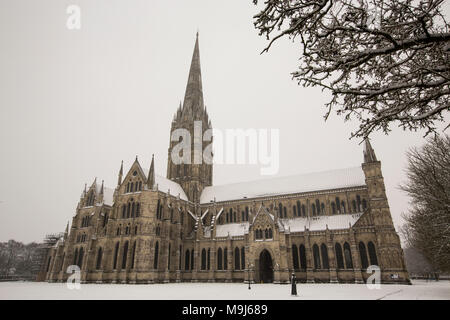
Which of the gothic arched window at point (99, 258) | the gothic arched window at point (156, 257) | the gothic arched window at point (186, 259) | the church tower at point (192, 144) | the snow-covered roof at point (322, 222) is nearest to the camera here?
the snow-covered roof at point (322, 222)

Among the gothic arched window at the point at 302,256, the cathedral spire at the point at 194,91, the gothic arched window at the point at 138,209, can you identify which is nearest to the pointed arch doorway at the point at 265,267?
the gothic arched window at the point at 302,256

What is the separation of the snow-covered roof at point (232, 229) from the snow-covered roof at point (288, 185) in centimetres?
528

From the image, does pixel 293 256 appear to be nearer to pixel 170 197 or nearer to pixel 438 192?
pixel 170 197

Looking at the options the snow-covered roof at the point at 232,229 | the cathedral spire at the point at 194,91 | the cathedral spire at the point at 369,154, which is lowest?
the snow-covered roof at the point at 232,229

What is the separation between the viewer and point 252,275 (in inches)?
1407

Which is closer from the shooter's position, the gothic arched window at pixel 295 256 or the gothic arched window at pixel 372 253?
the gothic arched window at pixel 372 253

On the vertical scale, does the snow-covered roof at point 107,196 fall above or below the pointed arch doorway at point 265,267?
above

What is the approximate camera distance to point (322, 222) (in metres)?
37.6

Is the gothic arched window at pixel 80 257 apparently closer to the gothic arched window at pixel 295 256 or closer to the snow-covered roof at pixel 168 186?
the snow-covered roof at pixel 168 186

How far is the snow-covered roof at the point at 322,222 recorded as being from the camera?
3572 cm

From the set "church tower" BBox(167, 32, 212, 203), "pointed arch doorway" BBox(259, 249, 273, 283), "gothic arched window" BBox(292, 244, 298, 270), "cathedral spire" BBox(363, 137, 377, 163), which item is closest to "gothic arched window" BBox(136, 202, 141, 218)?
"church tower" BBox(167, 32, 212, 203)

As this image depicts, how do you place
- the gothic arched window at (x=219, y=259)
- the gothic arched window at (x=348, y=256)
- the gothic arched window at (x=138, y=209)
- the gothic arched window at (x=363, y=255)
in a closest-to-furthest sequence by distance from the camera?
the gothic arched window at (x=363, y=255) → the gothic arched window at (x=348, y=256) → the gothic arched window at (x=138, y=209) → the gothic arched window at (x=219, y=259)
